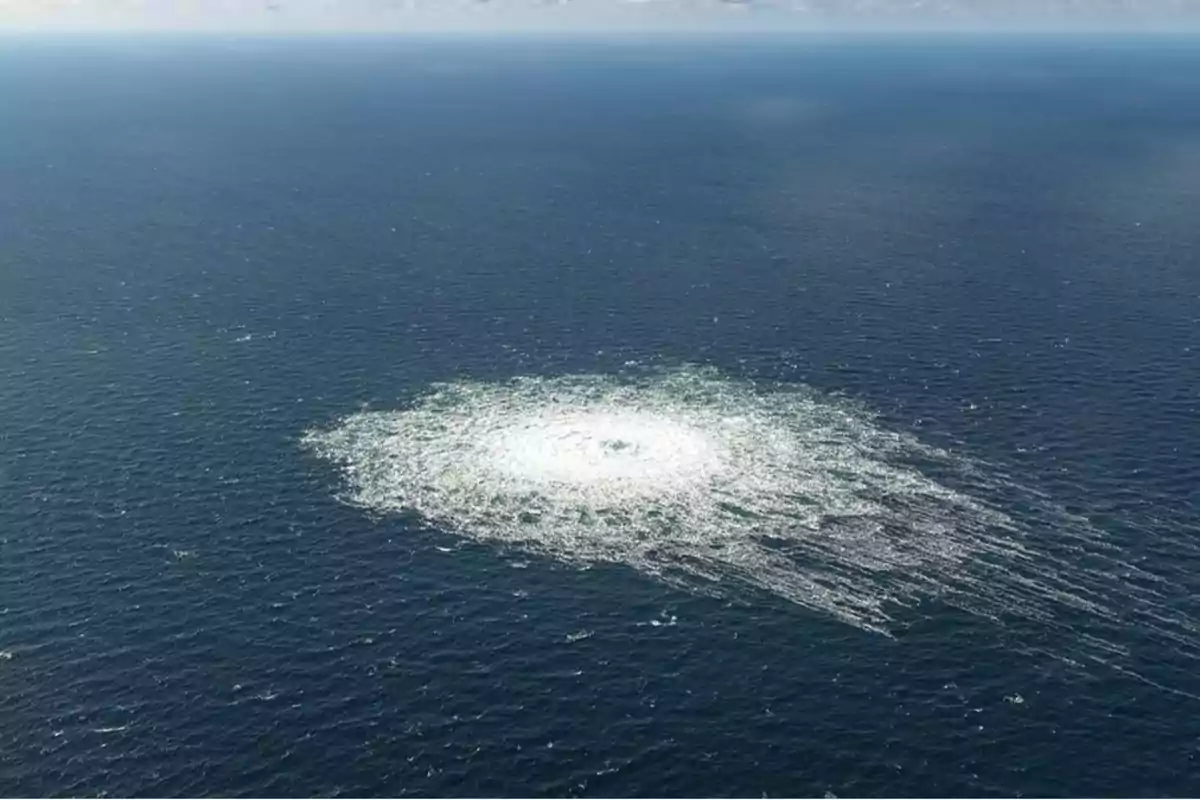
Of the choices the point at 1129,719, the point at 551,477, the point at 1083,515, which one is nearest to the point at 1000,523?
the point at 1083,515

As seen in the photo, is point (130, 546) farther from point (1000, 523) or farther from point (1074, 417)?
point (1074, 417)

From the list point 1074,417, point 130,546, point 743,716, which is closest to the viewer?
point 743,716

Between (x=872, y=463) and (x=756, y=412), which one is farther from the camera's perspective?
(x=756, y=412)

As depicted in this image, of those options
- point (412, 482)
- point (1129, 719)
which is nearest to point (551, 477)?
point (412, 482)

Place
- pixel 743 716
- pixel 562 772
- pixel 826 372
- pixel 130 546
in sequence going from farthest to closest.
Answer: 1. pixel 826 372
2. pixel 130 546
3. pixel 743 716
4. pixel 562 772

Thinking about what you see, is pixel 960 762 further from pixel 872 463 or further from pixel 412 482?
pixel 412 482

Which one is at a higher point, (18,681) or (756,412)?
(756,412)
